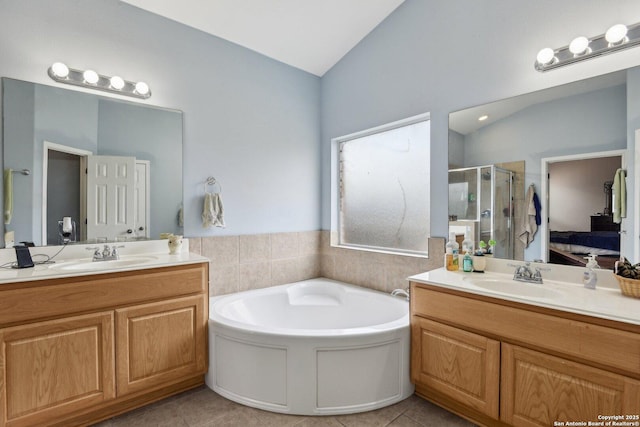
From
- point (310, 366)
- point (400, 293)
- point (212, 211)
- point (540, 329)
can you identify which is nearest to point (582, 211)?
point (540, 329)

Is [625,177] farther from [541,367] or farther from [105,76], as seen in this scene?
[105,76]

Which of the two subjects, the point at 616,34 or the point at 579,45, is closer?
the point at 616,34

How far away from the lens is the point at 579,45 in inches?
69.6

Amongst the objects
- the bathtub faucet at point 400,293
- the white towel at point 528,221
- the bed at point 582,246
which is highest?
the white towel at point 528,221

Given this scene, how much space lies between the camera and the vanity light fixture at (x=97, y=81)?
211 cm

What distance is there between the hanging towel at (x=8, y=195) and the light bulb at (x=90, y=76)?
77 centimetres

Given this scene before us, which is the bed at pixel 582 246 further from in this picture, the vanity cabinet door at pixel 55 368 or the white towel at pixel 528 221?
the vanity cabinet door at pixel 55 368

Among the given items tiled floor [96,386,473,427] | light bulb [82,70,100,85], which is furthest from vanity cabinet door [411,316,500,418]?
light bulb [82,70,100,85]

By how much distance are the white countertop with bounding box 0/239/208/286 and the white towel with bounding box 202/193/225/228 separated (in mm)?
252

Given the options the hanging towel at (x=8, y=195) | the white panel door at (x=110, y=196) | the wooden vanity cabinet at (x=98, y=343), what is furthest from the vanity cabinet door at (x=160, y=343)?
the hanging towel at (x=8, y=195)

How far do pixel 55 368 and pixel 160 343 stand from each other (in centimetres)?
52

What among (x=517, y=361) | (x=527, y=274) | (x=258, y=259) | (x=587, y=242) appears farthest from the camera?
(x=258, y=259)

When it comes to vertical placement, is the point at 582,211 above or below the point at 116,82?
below

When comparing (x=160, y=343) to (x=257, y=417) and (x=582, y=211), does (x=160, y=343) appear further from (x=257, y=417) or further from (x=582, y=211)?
(x=582, y=211)
